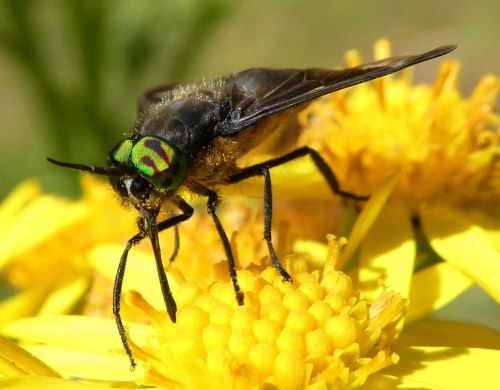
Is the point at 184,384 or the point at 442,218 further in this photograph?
the point at 442,218

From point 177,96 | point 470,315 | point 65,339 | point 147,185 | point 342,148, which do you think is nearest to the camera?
point 147,185

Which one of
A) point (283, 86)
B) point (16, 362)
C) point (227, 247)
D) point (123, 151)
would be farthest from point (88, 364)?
point (283, 86)

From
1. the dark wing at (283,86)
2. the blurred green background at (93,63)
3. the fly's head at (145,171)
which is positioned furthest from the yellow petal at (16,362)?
Result: the blurred green background at (93,63)

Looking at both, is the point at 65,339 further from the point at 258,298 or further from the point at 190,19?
the point at 190,19

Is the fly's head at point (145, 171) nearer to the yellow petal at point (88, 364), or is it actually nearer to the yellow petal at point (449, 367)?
the yellow petal at point (88, 364)

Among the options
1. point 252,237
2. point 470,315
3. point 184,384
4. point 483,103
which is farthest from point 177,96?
point 470,315

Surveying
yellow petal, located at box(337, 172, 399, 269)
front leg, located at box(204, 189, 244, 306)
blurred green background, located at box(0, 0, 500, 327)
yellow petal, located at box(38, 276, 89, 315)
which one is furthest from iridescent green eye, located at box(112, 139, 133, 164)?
blurred green background, located at box(0, 0, 500, 327)
